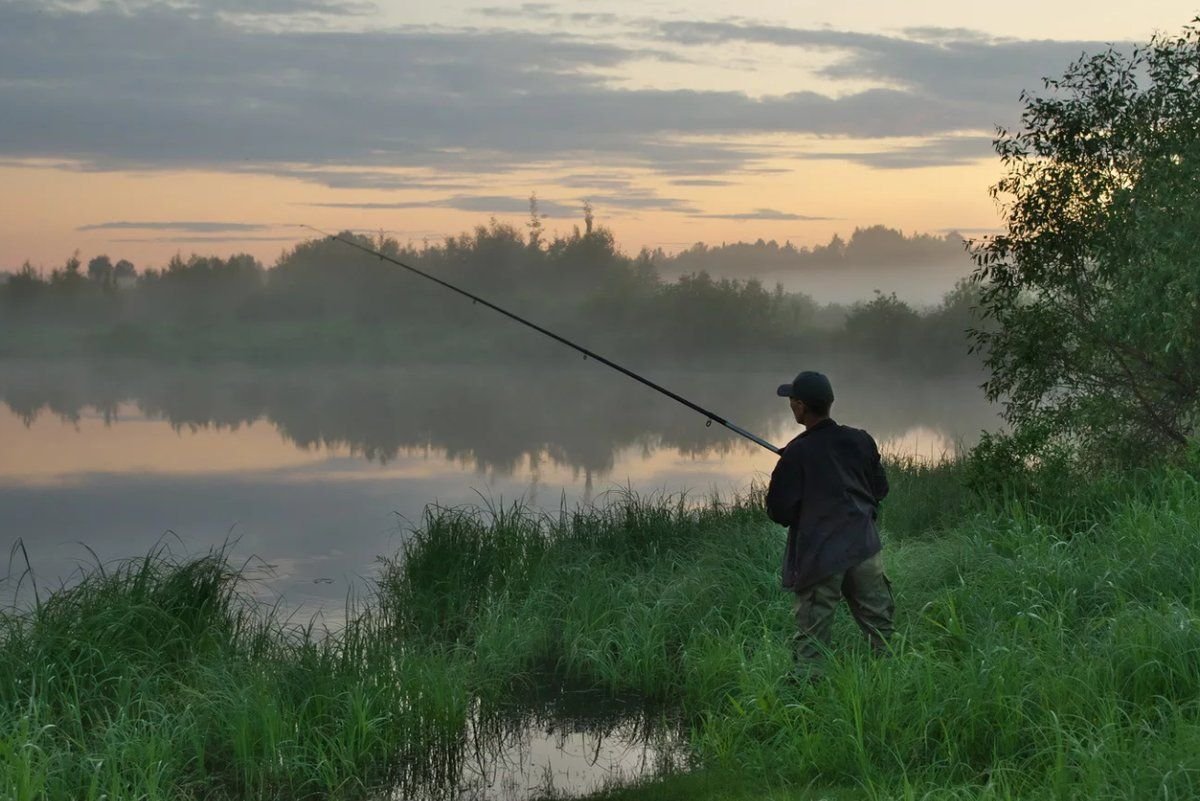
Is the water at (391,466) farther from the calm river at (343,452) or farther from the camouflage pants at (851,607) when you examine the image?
the camouflage pants at (851,607)

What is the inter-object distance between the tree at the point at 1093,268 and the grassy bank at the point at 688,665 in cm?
190

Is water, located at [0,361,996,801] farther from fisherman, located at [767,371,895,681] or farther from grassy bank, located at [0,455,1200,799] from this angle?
fisherman, located at [767,371,895,681]

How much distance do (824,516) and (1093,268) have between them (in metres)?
7.51

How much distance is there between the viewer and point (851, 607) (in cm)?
721

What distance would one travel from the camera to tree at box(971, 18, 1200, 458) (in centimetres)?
1220

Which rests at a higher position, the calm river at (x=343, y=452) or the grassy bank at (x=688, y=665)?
the grassy bank at (x=688, y=665)

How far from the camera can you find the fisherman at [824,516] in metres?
6.85

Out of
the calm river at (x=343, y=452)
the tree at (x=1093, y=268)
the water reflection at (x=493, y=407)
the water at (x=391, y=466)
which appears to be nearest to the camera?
the water at (x=391, y=466)

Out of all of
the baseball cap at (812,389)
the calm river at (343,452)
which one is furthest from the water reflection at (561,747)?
the calm river at (343,452)

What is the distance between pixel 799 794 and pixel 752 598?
11.1 feet

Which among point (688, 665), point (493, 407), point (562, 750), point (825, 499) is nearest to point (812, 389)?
point (825, 499)

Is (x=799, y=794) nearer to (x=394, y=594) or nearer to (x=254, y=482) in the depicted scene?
(x=394, y=594)

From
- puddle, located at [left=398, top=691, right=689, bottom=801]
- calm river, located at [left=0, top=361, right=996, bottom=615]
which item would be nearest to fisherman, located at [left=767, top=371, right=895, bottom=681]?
puddle, located at [left=398, top=691, right=689, bottom=801]

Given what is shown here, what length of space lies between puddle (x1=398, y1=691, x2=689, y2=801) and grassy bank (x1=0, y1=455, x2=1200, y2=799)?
168 mm
